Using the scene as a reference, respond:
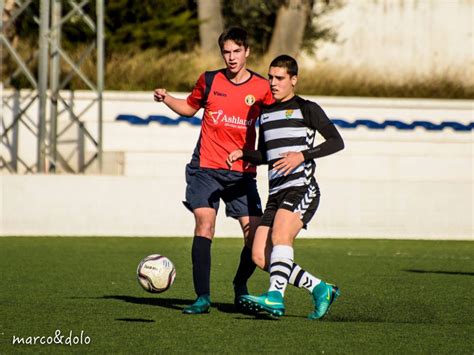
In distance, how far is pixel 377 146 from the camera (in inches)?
922

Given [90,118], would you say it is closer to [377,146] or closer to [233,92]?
[377,146]

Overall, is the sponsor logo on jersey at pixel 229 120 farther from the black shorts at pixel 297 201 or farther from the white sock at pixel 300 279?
the white sock at pixel 300 279

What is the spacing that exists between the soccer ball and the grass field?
0.65 ft

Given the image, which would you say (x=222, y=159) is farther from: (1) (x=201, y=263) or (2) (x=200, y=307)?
(2) (x=200, y=307)

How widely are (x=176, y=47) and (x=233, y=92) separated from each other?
846 inches

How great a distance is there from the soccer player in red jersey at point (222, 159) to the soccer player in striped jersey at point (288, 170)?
330mm

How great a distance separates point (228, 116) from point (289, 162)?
81cm

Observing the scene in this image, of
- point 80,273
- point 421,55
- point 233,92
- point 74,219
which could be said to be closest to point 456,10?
point 421,55

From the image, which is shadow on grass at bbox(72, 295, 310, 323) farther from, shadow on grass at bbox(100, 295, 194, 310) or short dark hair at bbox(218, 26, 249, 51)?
short dark hair at bbox(218, 26, 249, 51)

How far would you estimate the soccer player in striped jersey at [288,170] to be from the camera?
837 centimetres

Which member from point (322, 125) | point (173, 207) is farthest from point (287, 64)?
point (173, 207)

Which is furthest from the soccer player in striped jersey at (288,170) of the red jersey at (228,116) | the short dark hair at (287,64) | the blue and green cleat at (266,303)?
the red jersey at (228,116)

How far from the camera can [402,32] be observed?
3575cm

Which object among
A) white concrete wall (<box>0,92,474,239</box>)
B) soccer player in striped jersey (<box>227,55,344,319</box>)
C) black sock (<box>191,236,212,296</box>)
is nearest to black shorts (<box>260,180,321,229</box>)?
soccer player in striped jersey (<box>227,55,344,319</box>)
